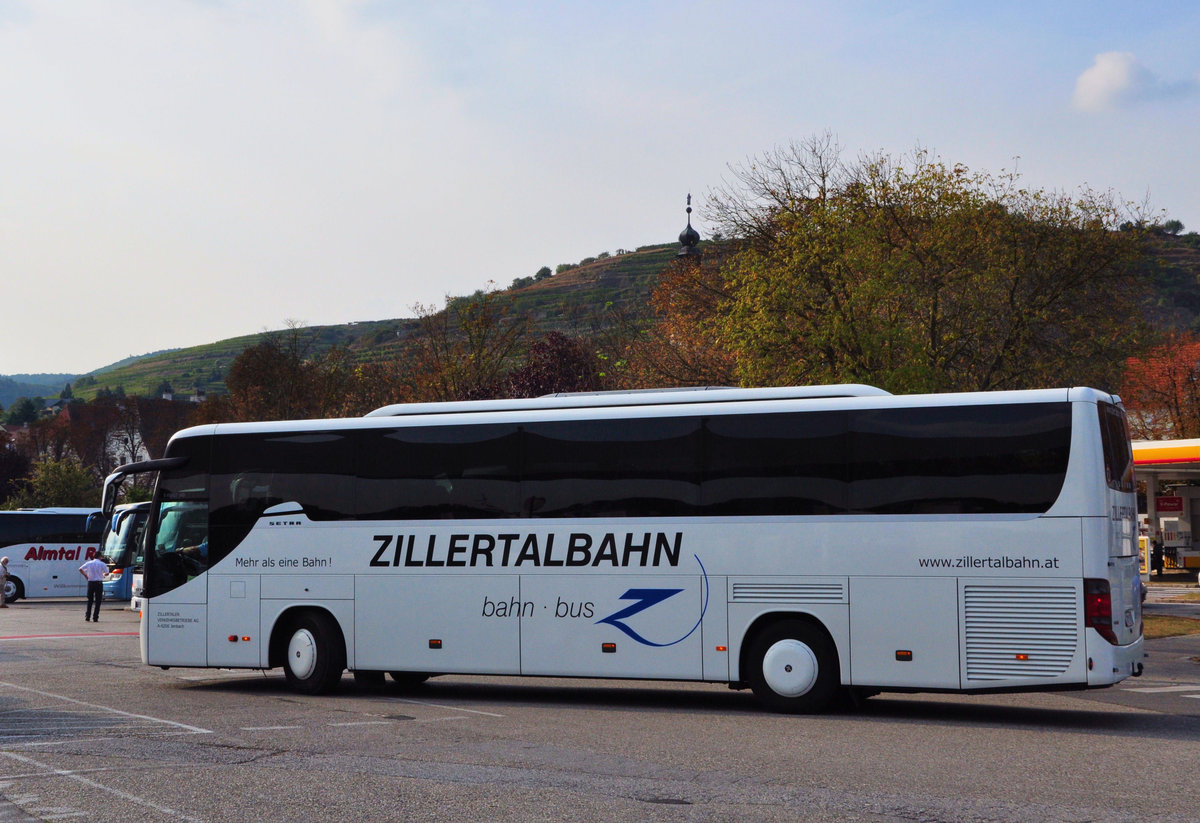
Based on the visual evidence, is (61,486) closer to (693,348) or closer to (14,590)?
(14,590)

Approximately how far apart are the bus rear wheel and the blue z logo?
3.32 meters

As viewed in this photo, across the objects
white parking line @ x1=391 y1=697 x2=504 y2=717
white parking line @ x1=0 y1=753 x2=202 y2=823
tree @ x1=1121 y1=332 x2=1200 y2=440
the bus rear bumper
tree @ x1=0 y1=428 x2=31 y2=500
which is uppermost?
tree @ x1=1121 y1=332 x2=1200 y2=440

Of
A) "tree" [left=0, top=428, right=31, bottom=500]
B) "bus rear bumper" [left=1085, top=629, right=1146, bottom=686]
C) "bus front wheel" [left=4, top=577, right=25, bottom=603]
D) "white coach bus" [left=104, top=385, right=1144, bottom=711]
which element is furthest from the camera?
"tree" [left=0, top=428, right=31, bottom=500]

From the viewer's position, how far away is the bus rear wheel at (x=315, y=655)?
1528cm

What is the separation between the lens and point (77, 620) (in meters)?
32.8

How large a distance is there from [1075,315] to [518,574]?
19.4m

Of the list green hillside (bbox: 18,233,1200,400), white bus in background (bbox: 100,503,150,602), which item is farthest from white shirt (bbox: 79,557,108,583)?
green hillside (bbox: 18,233,1200,400)

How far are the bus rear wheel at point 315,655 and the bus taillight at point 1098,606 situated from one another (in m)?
8.21

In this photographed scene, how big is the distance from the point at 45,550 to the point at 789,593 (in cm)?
4031

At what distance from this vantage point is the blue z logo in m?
13.8

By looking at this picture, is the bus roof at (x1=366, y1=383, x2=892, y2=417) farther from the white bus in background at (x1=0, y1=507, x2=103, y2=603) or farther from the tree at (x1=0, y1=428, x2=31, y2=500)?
the tree at (x1=0, y1=428, x2=31, y2=500)

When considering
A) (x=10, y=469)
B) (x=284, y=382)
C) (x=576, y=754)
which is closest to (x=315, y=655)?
(x=576, y=754)

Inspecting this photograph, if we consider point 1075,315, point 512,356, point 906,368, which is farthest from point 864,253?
point 512,356

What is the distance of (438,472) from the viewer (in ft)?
49.3
